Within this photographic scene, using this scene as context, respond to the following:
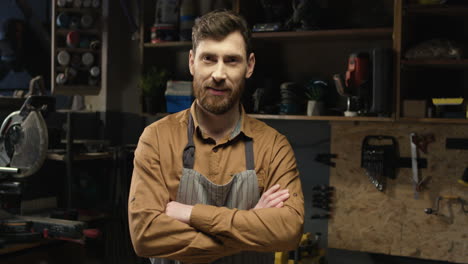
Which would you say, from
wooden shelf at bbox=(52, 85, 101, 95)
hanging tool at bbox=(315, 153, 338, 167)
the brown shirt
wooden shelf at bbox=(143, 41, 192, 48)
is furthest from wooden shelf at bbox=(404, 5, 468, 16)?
wooden shelf at bbox=(52, 85, 101, 95)

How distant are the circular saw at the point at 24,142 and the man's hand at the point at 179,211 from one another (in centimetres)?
128

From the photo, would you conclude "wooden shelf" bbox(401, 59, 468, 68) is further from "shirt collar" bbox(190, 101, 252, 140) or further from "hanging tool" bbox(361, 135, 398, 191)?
"shirt collar" bbox(190, 101, 252, 140)

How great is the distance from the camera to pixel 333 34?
121 inches

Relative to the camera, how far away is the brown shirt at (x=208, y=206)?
5.00 feet

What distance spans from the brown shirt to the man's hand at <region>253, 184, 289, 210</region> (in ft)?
0.08

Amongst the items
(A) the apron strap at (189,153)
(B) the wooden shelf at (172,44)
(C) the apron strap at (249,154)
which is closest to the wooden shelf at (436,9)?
(B) the wooden shelf at (172,44)

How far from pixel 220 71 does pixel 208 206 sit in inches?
16.2

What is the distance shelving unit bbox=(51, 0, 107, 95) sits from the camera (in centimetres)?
356

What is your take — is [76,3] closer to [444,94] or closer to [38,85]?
[38,85]

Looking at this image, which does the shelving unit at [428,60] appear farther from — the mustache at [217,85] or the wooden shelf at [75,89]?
the wooden shelf at [75,89]

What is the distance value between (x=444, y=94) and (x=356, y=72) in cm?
68

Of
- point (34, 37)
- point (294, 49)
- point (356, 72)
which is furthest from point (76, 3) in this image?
point (356, 72)

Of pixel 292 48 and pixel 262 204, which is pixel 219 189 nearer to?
pixel 262 204

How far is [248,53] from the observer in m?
1.63
